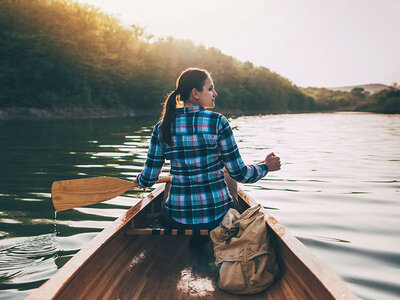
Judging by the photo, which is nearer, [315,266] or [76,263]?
[315,266]

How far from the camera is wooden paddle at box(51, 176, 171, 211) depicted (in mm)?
2484

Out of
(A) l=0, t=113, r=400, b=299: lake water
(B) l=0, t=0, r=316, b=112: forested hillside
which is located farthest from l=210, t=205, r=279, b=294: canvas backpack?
(B) l=0, t=0, r=316, b=112: forested hillside

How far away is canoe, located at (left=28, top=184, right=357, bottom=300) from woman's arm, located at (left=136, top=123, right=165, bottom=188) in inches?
13.6

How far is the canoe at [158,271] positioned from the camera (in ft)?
5.08

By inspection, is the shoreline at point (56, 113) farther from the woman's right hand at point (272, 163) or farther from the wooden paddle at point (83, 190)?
the woman's right hand at point (272, 163)

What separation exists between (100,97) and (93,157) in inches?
1076

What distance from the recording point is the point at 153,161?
2412mm

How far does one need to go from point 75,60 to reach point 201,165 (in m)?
32.0

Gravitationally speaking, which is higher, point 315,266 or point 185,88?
point 185,88

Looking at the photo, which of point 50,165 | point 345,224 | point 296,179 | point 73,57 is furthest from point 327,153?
point 73,57

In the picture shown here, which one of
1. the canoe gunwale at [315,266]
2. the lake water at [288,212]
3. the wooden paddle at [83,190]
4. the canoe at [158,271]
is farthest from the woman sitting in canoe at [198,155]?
the lake water at [288,212]

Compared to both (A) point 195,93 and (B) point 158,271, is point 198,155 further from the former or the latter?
(B) point 158,271

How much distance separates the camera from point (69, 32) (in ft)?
99.1

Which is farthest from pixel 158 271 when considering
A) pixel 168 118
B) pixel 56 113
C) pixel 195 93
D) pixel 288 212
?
pixel 56 113
